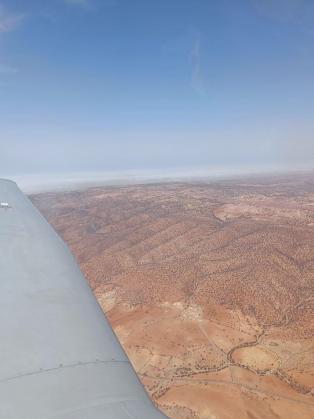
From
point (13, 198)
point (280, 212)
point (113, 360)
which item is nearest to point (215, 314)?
point (13, 198)

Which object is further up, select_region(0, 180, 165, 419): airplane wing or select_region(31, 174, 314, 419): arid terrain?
select_region(0, 180, 165, 419): airplane wing

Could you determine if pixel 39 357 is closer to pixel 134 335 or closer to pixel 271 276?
pixel 134 335

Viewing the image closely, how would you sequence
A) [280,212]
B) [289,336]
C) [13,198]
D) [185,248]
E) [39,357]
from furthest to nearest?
[280,212] → [185,248] → [289,336] → [13,198] → [39,357]

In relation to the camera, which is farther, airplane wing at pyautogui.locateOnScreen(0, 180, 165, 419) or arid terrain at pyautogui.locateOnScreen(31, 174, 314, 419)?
arid terrain at pyautogui.locateOnScreen(31, 174, 314, 419)

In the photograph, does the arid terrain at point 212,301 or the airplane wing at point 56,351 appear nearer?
the airplane wing at point 56,351

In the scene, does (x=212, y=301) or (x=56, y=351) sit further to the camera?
(x=212, y=301)
